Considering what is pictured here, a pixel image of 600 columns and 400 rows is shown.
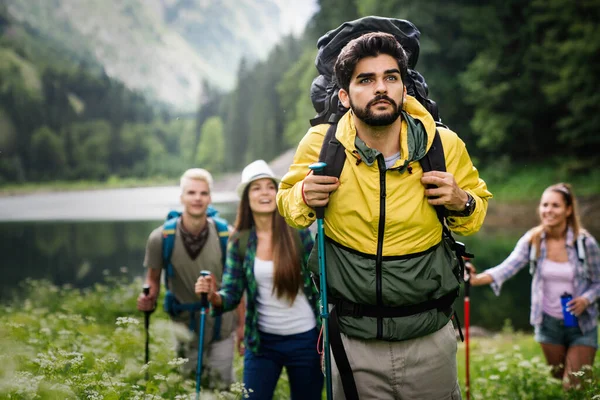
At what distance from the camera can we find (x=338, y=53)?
271 cm

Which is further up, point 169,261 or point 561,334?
point 169,261

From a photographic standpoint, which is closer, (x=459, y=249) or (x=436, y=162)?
(x=436, y=162)

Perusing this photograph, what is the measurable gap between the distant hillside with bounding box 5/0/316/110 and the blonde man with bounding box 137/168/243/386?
20.8 metres

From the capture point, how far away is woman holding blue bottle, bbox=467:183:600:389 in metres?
4.50

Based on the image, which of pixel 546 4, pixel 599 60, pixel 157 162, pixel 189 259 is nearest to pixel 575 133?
pixel 599 60

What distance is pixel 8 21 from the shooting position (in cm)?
2112

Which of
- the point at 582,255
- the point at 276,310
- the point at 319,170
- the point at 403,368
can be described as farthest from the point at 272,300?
the point at 582,255

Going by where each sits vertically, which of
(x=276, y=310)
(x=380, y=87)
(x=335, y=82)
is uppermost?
(x=335, y=82)

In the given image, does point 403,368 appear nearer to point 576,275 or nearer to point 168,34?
point 576,275

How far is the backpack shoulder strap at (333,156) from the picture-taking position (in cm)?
236

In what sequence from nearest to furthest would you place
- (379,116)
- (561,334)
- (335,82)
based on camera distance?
(379,116) < (335,82) < (561,334)

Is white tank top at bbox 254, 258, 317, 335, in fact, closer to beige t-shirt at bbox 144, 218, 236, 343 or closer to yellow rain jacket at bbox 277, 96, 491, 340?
beige t-shirt at bbox 144, 218, 236, 343

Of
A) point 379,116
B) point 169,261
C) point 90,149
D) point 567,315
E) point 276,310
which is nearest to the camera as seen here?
point 379,116

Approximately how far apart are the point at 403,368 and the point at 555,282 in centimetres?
291
